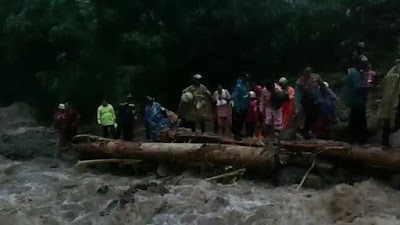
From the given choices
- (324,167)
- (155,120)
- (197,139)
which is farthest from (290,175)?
(155,120)

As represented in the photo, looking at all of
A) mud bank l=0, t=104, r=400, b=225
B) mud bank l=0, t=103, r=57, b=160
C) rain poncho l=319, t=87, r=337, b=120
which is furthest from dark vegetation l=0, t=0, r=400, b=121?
mud bank l=0, t=104, r=400, b=225

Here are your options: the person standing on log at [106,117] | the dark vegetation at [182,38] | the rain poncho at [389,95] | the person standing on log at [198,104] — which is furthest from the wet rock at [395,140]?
the person standing on log at [106,117]

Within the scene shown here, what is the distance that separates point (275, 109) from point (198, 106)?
5.71ft

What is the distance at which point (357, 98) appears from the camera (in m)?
11.3

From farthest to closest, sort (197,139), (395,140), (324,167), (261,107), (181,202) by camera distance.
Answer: (261,107)
(197,139)
(395,140)
(324,167)
(181,202)

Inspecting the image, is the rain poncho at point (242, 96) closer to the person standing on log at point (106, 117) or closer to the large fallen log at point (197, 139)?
the large fallen log at point (197, 139)

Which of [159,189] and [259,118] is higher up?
[259,118]

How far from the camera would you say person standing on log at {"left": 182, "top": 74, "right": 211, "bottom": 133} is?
41.5 ft

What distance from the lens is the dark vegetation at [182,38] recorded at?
17.2 metres

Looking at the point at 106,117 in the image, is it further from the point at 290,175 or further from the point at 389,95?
the point at 389,95

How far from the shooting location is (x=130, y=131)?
1385cm

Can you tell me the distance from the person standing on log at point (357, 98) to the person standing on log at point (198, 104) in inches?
113

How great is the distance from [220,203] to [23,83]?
14456 mm

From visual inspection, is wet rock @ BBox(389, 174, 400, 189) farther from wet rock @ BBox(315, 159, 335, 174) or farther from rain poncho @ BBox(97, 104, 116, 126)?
rain poncho @ BBox(97, 104, 116, 126)
